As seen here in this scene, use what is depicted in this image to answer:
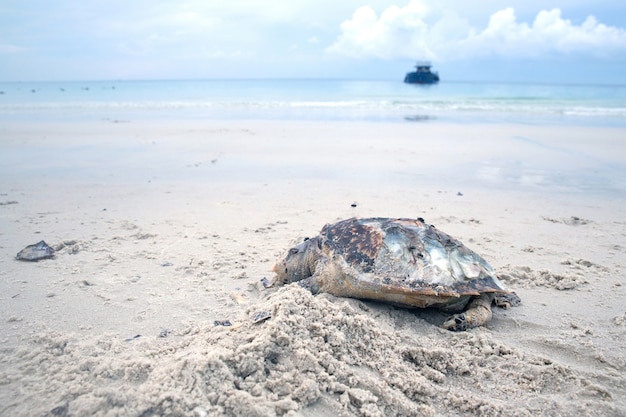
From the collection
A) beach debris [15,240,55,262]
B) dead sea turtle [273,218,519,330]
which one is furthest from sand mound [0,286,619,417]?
beach debris [15,240,55,262]

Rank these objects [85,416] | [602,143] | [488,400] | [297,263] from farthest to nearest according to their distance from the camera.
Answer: [602,143] → [297,263] → [488,400] → [85,416]

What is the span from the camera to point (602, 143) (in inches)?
459

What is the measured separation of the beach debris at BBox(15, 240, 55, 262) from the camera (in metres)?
4.25

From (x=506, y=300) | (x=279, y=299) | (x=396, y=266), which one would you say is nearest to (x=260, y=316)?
(x=279, y=299)

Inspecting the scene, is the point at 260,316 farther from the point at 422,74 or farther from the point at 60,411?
the point at 422,74

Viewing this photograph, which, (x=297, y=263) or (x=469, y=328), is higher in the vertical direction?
(x=297, y=263)

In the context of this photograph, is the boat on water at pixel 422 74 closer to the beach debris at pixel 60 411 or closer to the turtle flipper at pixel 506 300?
the turtle flipper at pixel 506 300

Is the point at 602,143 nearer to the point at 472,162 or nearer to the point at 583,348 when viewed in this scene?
the point at 472,162

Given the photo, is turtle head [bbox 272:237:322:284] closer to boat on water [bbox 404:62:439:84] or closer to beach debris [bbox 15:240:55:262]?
beach debris [bbox 15:240:55:262]

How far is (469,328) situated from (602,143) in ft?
36.8

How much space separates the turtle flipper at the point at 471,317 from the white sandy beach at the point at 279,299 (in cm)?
9

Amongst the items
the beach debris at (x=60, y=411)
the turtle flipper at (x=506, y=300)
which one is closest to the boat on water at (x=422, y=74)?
the turtle flipper at (x=506, y=300)

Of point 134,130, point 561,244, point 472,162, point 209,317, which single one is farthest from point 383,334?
point 134,130

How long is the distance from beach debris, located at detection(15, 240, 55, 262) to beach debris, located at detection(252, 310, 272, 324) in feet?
8.94
